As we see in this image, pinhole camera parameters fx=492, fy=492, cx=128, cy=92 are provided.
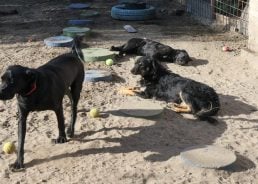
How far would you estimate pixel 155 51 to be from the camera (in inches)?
374

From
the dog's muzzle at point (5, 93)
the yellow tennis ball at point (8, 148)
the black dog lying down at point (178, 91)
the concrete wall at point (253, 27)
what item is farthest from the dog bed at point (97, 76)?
the dog's muzzle at point (5, 93)

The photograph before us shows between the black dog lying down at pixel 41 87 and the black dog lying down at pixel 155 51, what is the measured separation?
359 centimetres

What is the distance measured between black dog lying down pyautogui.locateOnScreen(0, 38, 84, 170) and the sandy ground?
295 mm

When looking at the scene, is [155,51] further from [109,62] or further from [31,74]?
[31,74]

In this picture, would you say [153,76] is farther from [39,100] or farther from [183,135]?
[39,100]

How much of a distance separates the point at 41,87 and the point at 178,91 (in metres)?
2.68

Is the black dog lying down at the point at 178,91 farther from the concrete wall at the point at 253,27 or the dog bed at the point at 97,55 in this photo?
the concrete wall at the point at 253,27

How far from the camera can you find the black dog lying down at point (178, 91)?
6.77m

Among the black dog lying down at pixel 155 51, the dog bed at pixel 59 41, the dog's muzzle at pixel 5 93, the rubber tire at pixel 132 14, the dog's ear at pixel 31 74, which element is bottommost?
the black dog lying down at pixel 155 51

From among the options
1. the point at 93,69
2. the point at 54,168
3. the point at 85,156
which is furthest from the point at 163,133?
the point at 93,69

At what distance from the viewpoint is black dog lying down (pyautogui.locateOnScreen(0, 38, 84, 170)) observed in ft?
15.8

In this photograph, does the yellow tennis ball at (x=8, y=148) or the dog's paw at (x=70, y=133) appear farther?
the dog's paw at (x=70, y=133)

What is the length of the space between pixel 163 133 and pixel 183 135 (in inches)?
10.0

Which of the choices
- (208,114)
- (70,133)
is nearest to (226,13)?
(208,114)
